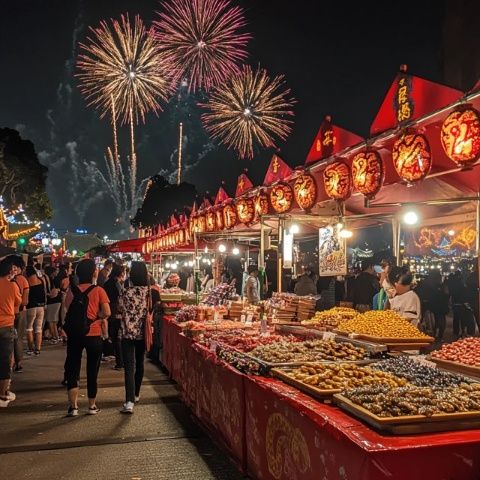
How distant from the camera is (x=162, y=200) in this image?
47.4 meters

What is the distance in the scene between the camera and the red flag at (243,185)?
37.4 feet

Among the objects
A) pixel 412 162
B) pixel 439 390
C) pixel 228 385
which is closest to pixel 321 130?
pixel 412 162

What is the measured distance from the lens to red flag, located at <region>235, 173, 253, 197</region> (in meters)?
Result: 11.4

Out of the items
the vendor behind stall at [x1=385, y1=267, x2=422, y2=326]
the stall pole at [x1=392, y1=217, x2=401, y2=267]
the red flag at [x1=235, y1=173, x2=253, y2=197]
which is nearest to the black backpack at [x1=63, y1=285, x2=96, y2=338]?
the vendor behind stall at [x1=385, y1=267, x2=422, y2=326]

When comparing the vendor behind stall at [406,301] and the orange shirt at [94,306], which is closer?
the orange shirt at [94,306]

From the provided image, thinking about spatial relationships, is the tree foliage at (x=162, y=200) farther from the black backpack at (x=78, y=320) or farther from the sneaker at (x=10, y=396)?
the black backpack at (x=78, y=320)

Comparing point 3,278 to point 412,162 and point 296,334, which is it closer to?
point 296,334

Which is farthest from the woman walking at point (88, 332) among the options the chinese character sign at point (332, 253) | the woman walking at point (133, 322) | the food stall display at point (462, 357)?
the food stall display at point (462, 357)

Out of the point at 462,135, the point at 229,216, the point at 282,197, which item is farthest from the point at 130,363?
the point at 229,216

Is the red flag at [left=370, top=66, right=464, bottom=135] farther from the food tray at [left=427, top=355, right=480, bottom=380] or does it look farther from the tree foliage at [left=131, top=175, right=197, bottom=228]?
the tree foliage at [left=131, top=175, right=197, bottom=228]

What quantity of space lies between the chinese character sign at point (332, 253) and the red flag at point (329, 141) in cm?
118

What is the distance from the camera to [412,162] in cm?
567

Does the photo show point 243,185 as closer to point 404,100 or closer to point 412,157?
point 404,100

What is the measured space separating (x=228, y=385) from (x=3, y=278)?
402 cm
